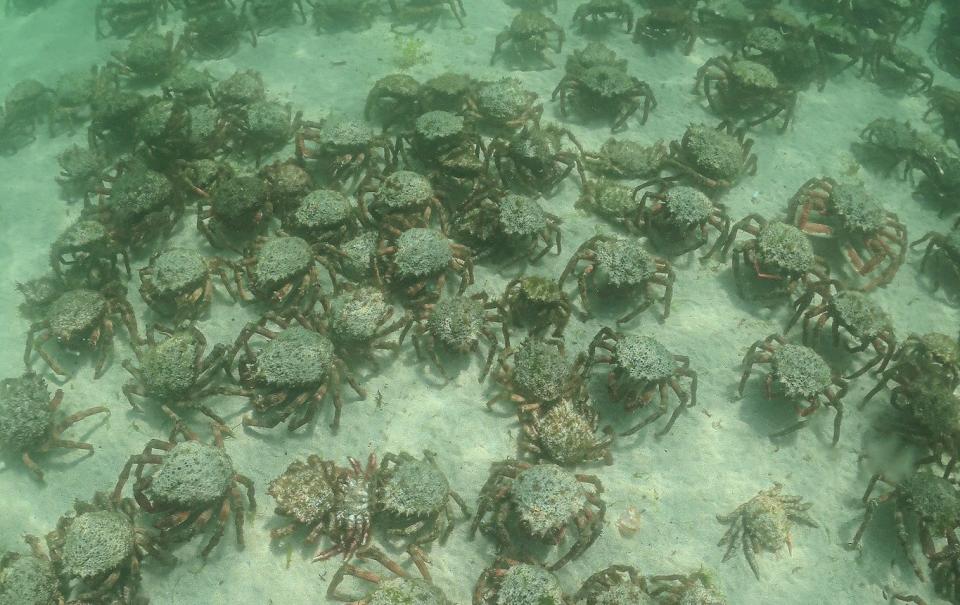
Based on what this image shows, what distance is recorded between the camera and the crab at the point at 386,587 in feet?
17.6

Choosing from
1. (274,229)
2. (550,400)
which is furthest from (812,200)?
(274,229)

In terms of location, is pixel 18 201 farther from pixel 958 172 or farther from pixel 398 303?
pixel 958 172

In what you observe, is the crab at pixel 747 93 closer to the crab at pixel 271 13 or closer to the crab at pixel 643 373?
the crab at pixel 643 373

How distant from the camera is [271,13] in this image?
45.6 ft

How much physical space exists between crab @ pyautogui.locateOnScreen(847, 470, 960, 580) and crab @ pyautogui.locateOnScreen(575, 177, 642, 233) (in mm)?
4968

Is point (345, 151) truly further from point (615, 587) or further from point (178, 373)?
point (615, 587)

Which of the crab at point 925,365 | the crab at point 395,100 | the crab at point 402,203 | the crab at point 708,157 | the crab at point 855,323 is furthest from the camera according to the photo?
the crab at point 395,100

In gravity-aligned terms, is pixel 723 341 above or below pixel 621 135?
below

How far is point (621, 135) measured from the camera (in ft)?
36.0

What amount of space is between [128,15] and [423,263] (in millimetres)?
12782

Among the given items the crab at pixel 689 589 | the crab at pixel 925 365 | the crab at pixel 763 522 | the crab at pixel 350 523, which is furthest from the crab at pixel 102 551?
the crab at pixel 925 365

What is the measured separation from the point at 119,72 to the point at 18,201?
3.83 m

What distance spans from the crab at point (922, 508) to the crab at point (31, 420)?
10026 mm

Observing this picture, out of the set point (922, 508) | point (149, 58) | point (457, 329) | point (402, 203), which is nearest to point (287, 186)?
point (402, 203)
